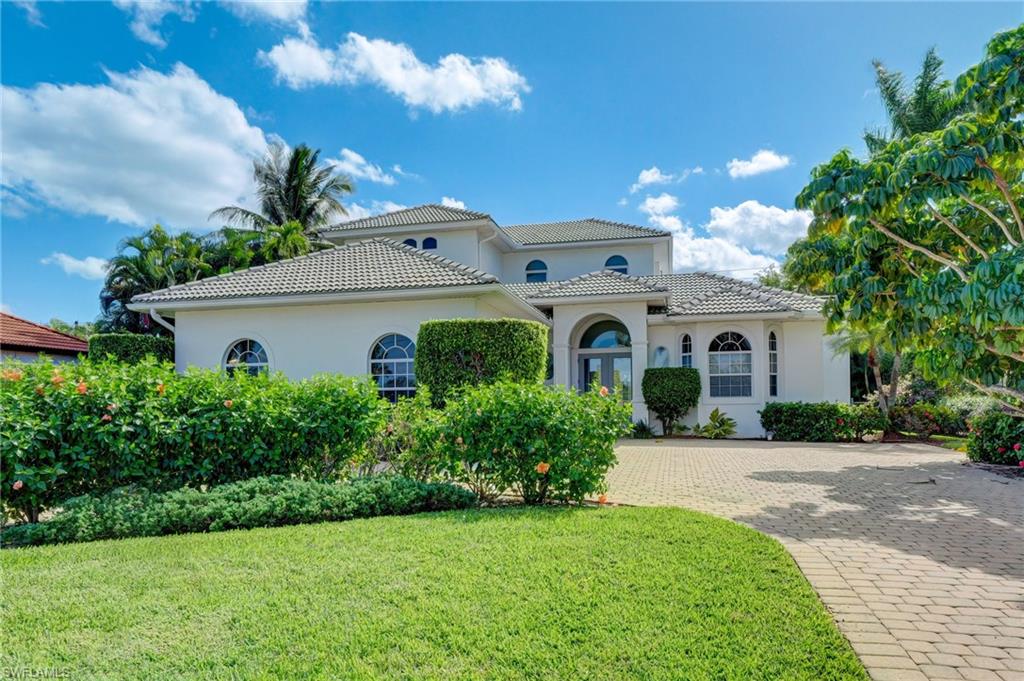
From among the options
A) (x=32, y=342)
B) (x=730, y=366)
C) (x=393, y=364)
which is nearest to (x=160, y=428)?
(x=393, y=364)

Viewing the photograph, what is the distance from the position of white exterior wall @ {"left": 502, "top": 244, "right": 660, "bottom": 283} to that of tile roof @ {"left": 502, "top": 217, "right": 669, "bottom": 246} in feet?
1.50

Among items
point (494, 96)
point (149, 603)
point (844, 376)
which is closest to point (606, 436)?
point (149, 603)

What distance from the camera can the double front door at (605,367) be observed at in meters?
19.8

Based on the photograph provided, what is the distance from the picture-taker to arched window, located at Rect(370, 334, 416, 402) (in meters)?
14.3

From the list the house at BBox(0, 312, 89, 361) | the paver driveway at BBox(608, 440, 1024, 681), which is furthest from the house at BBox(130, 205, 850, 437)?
the house at BBox(0, 312, 89, 361)

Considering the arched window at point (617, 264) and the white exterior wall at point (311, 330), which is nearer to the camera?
the white exterior wall at point (311, 330)

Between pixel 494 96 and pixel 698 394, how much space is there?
37.3 feet

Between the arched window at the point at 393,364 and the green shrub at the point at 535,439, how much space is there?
6.84 m

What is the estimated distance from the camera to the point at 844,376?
19.6 m

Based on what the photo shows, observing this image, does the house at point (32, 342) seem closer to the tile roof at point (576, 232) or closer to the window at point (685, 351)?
the tile roof at point (576, 232)

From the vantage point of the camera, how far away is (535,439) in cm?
721

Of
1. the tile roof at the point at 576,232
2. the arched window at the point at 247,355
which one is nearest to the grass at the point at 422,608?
the arched window at the point at 247,355

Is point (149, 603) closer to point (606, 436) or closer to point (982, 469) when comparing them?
point (606, 436)

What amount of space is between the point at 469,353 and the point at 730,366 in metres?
10.9
